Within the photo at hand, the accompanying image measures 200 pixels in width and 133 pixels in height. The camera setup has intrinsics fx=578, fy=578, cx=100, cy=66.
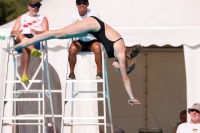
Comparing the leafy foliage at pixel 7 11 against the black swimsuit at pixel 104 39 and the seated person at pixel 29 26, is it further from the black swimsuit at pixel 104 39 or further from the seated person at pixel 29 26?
the black swimsuit at pixel 104 39

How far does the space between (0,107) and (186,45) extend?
2840 mm

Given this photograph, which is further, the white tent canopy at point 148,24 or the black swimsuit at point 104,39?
the white tent canopy at point 148,24

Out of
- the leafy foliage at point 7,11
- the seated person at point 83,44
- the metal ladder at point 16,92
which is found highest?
the leafy foliage at point 7,11

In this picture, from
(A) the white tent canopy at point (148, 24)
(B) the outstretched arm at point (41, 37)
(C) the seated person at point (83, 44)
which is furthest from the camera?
(A) the white tent canopy at point (148, 24)

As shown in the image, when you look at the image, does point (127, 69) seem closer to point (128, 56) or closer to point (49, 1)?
point (128, 56)

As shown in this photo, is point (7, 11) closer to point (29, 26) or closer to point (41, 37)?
point (29, 26)

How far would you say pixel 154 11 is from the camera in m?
8.91

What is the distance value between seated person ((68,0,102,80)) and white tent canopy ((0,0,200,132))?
0.54 metres

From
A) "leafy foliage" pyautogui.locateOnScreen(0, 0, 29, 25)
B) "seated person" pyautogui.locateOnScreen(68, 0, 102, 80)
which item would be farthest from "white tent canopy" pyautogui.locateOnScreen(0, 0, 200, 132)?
"leafy foliage" pyautogui.locateOnScreen(0, 0, 29, 25)

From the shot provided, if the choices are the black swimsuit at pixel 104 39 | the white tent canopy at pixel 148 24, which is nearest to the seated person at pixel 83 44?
the black swimsuit at pixel 104 39

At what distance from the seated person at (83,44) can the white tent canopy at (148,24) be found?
536 mm

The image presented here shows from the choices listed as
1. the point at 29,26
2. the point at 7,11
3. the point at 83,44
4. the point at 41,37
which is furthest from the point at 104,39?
the point at 7,11

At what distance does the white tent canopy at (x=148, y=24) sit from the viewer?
812 cm

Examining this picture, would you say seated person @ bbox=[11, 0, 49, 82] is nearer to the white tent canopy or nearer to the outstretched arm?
the white tent canopy
